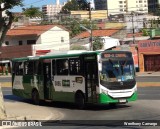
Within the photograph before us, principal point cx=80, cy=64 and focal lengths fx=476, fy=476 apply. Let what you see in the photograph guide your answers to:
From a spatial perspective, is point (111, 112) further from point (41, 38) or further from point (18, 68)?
point (41, 38)

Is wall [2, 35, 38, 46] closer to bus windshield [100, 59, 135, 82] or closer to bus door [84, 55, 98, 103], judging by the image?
bus door [84, 55, 98, 103]

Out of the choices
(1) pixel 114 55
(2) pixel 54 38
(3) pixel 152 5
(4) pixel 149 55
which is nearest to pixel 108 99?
(1) pixel 114 55

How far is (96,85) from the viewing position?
20094 millimetres

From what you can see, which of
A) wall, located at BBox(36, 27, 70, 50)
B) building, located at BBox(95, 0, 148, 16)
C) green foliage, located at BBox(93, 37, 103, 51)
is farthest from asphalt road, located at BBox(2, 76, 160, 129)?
building, located at BBox(95, 0, 148, 16)

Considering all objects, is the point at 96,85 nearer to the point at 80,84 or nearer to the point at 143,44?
the point at 80,84

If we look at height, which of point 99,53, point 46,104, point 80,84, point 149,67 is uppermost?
point 99,53

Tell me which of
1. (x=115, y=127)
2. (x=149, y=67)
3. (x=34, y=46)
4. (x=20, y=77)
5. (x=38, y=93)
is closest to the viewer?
(x=115, y=127)

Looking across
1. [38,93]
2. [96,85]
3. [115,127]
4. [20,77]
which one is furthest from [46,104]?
[115,127]

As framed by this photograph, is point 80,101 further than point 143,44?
No

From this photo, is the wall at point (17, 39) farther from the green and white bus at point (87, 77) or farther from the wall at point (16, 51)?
the green and white bus at point (87, 77)

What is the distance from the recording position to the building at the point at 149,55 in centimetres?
6016

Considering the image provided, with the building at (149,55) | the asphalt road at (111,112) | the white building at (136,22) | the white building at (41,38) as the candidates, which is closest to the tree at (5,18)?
the asphalt road at (111,112)

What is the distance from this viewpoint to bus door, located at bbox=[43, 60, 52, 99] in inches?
929

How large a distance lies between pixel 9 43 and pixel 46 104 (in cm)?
5531
